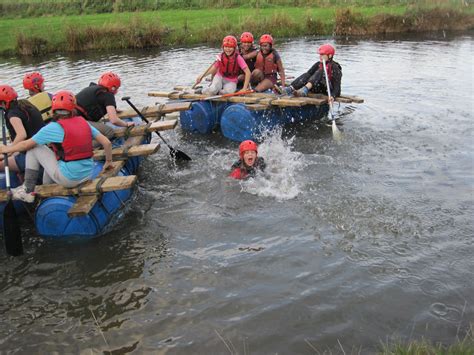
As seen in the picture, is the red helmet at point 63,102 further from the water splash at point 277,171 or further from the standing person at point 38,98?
the water splash at point 277,171

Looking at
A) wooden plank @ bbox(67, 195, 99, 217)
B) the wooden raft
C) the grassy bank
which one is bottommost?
wooden plank @ bbox(67, 195, 99, 217)

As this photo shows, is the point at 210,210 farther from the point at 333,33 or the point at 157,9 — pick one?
the point at 157,9

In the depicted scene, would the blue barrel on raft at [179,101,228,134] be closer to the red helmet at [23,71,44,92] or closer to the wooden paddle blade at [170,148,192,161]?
the wooden paddle blade at [170,148,192,161]

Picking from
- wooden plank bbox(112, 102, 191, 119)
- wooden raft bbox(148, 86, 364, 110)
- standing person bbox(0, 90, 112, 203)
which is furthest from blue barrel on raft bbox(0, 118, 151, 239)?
wooden raft bbox(148, 86, 364, 110)

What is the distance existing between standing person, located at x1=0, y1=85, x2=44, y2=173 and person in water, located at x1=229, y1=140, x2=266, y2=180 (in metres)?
3.24

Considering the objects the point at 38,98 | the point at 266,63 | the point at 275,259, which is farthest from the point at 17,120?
the point at 266,63

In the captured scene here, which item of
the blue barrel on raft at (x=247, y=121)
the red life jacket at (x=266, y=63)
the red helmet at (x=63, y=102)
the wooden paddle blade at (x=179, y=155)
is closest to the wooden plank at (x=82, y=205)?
the red helmet at (x=63, y=102)

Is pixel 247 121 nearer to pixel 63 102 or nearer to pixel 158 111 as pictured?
pixel 158 111

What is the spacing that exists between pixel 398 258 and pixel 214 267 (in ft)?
7.37

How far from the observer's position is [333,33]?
23719 millimetres

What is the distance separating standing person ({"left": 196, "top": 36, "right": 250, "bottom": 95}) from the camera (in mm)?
10203

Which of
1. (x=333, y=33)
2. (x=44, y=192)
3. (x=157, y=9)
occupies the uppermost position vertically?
(x=157, y=9)

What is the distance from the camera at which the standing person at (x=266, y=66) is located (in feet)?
35.6

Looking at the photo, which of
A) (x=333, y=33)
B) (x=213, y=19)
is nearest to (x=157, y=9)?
(x=213, y=19)
